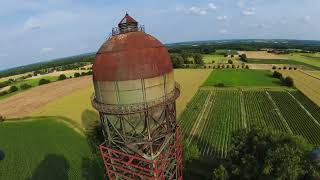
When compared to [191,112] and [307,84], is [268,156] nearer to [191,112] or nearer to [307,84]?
[191,112]

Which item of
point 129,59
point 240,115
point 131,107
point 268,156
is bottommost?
point 240,115

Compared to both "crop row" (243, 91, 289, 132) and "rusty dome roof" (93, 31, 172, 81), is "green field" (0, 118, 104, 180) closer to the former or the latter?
"rusty dome roof" (93, 31, 172, 81)

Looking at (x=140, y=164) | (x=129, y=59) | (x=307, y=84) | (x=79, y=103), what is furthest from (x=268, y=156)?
(x=307, y=84)

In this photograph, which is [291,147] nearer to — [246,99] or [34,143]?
[34,143]

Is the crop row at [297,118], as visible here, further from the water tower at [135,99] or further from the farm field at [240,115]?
the water tower at [135,99]

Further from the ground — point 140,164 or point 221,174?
point 140,164

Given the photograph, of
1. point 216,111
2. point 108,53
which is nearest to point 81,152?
point 108,53
